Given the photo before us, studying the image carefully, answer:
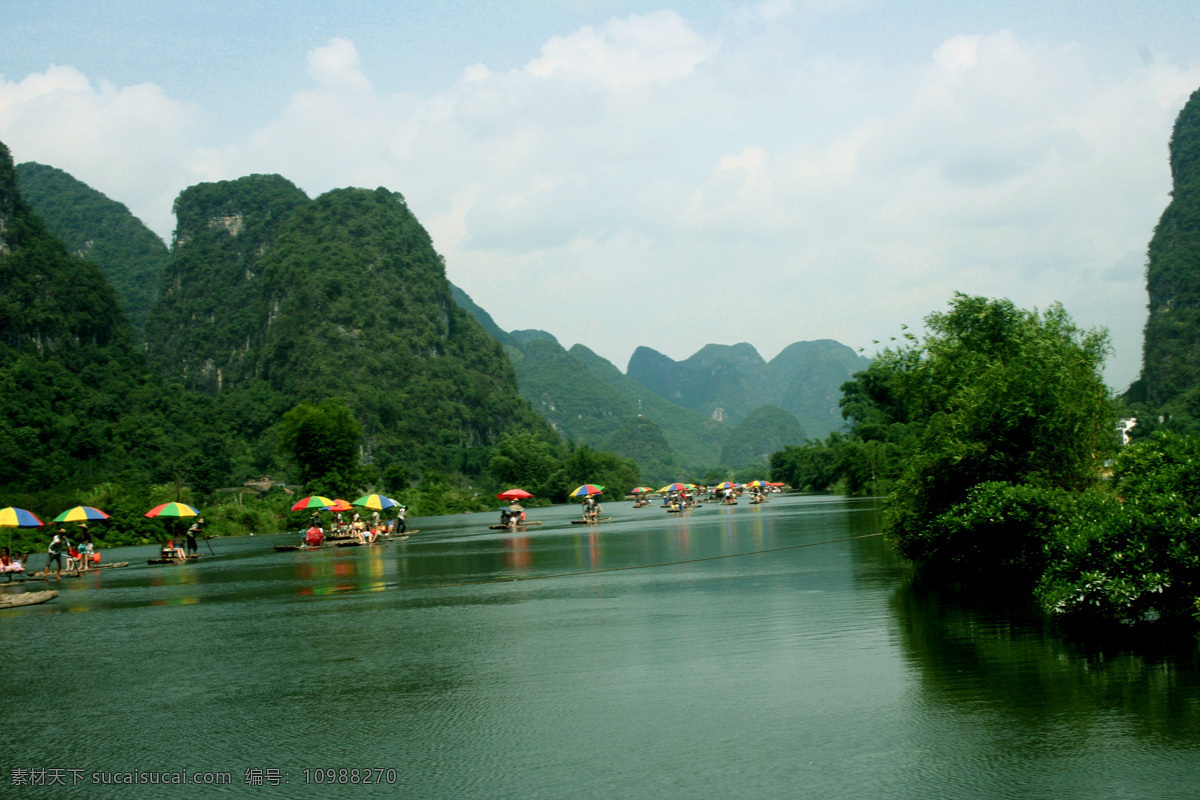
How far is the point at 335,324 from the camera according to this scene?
136 metres

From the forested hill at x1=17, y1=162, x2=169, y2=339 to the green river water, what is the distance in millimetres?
179038

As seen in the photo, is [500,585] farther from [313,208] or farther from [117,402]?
[313,208]

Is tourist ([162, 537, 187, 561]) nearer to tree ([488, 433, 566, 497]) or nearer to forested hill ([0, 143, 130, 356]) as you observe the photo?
tree ([488, 433, 566, 497])

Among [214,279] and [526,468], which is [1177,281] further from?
[214,279]

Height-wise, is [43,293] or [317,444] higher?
[43,293]

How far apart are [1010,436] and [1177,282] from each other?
104m

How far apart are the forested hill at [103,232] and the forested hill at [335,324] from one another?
1579 centimetres

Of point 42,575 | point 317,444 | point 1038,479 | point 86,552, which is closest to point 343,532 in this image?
point 86,552

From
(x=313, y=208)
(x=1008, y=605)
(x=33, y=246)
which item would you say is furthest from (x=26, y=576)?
(x=313, y=208)

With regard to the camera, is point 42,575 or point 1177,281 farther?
point 1177,281

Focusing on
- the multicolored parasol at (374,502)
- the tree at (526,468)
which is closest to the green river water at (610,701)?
the multicolored parasol at (374,502)

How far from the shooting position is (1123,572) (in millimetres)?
9477

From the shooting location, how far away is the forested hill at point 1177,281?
94.2 m

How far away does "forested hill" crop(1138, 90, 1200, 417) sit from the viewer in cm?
9425
